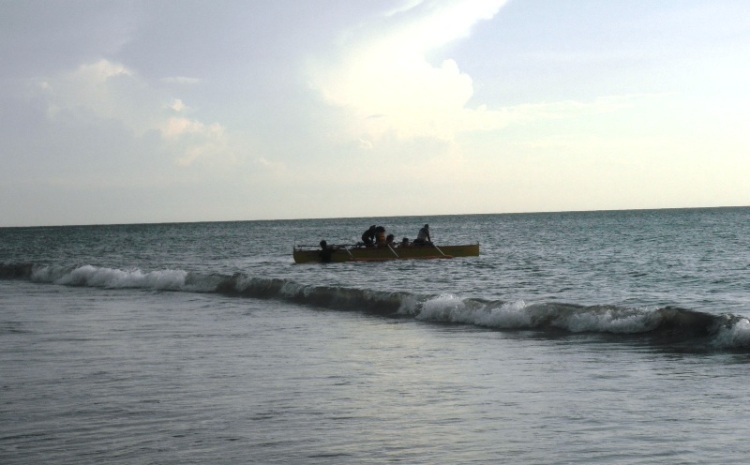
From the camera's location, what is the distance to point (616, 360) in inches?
485

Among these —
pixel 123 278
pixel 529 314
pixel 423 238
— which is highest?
pixel 423 238

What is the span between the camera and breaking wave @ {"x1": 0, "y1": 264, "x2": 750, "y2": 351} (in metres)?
14.4

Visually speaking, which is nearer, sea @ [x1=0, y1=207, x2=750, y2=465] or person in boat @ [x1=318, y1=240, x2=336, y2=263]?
sea @ [x1=0, y1=207, x2=750, y2=465]

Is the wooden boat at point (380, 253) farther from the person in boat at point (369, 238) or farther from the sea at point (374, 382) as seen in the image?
the sea at point (374, 382)

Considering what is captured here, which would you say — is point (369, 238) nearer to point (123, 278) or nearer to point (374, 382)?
point (123, 278)

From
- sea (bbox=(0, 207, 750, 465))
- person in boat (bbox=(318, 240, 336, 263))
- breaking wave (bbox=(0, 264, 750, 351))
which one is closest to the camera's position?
sea (bbox=(0, 207, 750, 465))

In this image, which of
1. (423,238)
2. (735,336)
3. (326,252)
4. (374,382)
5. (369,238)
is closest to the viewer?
(374,382)

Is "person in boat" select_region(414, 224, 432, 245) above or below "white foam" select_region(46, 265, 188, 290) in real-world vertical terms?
above

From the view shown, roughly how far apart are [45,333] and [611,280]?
21.6 metres

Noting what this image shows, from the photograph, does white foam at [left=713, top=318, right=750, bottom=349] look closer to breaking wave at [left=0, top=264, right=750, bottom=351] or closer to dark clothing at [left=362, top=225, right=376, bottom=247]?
breaking wave at [left=0, top=264, right=750, bottom=351]

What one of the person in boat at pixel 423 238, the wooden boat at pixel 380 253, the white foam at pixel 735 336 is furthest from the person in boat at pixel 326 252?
the white foam at pixel 735 336

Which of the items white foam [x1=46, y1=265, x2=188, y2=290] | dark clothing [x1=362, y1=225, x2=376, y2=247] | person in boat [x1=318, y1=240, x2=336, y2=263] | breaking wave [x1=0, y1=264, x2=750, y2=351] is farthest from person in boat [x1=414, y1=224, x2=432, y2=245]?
breaking wave [x1=0, y1=264, x2=750, y2=351]

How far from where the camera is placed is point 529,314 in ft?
57.8

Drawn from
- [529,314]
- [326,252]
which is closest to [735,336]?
[529,314]
